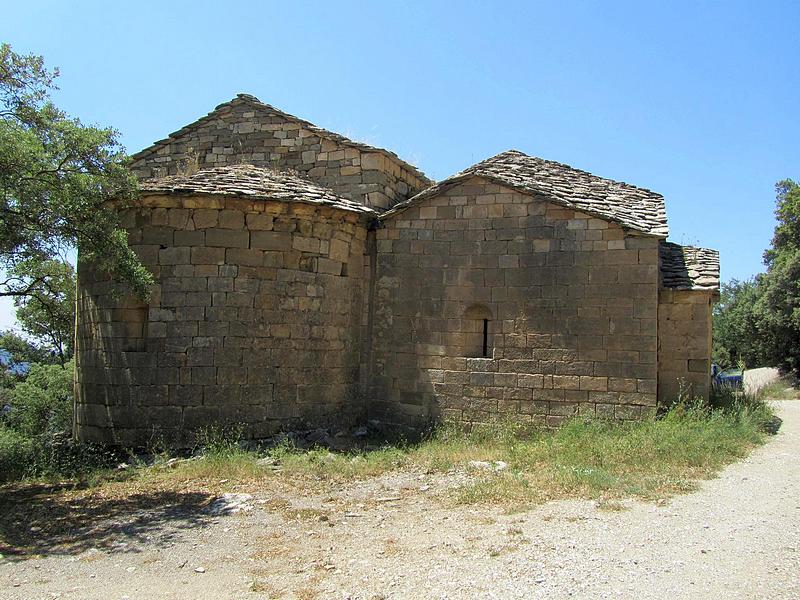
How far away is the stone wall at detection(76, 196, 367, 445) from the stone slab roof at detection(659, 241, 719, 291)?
567 centimetres

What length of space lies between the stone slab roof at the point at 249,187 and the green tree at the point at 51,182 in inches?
58.8

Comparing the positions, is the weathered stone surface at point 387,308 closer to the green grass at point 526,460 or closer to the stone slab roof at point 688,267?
the stone slab roof at point 688,267

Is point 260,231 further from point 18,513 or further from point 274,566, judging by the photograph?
point 274,566

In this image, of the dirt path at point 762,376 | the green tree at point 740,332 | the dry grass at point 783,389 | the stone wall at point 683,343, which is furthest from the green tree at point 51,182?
the dirt path at point 762,376

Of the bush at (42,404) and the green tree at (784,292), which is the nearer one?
the bush at (42,404)

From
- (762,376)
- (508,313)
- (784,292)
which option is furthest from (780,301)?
(508,313)

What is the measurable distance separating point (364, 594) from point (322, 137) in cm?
911

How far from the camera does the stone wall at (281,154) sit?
37.8 feet

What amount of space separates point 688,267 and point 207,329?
7.75 meters

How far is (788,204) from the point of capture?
24.0 meters

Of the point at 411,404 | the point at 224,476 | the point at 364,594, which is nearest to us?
the point at 364,594

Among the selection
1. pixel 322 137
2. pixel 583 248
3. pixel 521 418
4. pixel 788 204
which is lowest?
pixel 521 418

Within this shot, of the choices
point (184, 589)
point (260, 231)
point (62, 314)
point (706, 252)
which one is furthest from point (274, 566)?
point (706, 252)

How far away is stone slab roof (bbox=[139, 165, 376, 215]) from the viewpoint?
923cm
